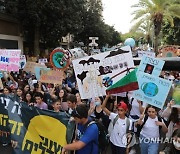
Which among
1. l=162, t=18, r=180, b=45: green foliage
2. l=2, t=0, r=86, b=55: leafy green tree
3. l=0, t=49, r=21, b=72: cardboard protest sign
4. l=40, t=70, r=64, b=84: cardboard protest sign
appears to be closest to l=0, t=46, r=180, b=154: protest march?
l=40, t=70, r=64, b=84: cardboard protest sign

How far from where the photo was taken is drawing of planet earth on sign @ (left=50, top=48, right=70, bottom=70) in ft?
28.4

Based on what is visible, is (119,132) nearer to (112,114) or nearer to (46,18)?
(112,114)

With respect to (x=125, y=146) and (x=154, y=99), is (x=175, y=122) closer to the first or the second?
(x=154, y=99)

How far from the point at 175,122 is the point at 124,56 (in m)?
1.44

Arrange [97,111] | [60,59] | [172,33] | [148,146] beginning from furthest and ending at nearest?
[172,33], [60,59], [97,111], [148,146]

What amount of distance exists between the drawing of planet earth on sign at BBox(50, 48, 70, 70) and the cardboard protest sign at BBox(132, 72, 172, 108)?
3.68 metres

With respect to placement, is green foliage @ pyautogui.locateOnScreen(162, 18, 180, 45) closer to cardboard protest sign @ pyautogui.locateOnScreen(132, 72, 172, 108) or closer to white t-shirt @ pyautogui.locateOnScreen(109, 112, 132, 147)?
cardboard protest sign @ pyautogui.locateOnScreen(132, 72, 172, 108)

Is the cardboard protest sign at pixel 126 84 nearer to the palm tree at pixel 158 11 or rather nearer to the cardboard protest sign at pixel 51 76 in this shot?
the cardboard protest sign at pixel 51 76

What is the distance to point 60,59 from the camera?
8.70 metres

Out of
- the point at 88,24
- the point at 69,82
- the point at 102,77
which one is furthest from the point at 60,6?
the point at 102,77

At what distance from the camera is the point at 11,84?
9336 millimetres

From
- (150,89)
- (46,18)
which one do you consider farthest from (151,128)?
(46,18)

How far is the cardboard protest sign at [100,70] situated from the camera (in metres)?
5.73

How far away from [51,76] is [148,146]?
377 centimetres
